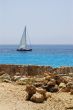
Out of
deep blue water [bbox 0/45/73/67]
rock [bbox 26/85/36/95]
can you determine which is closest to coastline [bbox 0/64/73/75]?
rock [bbox 26/85/36/95]

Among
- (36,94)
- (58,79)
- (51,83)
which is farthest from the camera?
(58,79)

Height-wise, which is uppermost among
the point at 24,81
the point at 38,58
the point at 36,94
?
the point at 36,94

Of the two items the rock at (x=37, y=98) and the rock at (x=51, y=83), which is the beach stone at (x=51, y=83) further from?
the rock at (x=37, y=98)

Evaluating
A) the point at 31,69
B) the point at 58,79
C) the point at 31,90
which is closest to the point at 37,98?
the point at 31,90

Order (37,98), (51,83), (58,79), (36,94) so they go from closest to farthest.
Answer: (37,98) < (36,94) < (51,83) < (58,79)

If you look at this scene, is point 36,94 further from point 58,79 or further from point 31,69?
point 31,69

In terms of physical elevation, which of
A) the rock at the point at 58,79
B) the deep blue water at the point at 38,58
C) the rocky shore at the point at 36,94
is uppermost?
the rock at the point at 58,79

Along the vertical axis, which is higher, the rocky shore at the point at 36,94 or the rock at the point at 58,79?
the rock at the point at 58,79

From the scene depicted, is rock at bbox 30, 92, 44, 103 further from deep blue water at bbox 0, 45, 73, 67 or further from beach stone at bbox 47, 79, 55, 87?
deep blue water at bbox 0, 45, 73, 67

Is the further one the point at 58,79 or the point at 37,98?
the point at 58,79

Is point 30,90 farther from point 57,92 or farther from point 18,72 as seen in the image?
point 18,72

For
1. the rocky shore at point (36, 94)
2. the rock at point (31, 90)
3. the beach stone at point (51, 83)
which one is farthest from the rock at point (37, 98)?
the beach stone at point (51, 83)

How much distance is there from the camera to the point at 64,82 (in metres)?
15.1
